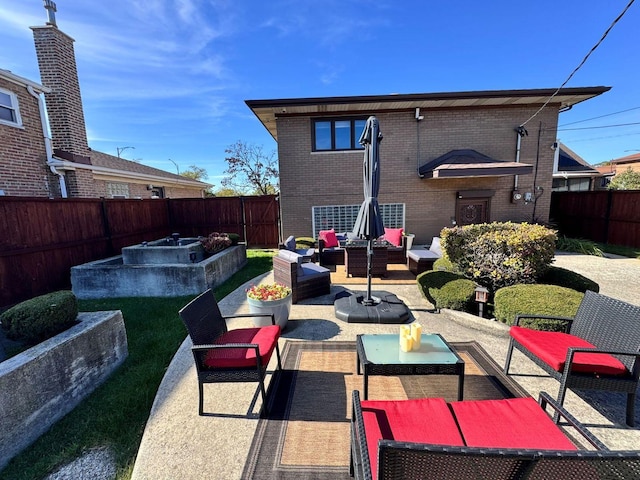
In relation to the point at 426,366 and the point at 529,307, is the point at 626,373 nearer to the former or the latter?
the point at 529,307

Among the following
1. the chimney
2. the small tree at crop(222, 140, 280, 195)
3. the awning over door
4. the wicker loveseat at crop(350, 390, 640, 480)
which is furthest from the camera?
the small tree at crop(222, 140, 280, 195)

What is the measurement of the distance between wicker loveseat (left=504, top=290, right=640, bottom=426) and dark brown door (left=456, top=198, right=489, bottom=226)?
8.08 m

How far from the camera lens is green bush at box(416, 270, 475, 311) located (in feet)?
14.9

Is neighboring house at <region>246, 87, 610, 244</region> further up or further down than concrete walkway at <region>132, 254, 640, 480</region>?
further up

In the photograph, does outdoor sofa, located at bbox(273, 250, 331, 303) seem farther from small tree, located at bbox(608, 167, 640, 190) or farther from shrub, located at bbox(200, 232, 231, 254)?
small tree, located at bbox(608, 167, 640, 190)

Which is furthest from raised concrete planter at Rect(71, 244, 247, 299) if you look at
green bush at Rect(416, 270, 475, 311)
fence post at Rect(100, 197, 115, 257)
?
green bush at Rect(416, 270, 475, 311)

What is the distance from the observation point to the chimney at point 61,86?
807 centimetres

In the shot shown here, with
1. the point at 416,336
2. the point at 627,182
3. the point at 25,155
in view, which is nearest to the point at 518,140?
the point at 416,336

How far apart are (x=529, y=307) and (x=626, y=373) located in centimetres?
130

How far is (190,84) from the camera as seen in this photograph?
1055 cm

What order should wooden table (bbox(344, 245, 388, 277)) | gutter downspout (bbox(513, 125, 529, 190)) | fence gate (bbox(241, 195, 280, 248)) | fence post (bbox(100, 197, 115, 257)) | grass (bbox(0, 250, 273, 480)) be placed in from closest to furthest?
grass (bbox(0, 250, 273, 480)) < wooden table (bbox(344, 245, 388, 277)) < fence post (bbox(100, 197, 115, 257)) < gutter downspout (bbox(513, 125, 529, 190)) < fence gate (bbox(241, 195, 280, 248))

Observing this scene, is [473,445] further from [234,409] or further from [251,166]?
[251,166]

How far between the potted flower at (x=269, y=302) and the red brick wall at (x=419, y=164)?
662cm

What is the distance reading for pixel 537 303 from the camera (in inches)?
142
